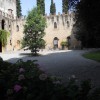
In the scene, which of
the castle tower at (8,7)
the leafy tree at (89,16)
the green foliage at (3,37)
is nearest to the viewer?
the leafy tree at (89,16)

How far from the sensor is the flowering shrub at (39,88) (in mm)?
5117

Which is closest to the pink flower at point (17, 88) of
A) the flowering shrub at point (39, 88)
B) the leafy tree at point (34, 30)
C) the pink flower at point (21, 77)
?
the flowering shrub at point (39, 88)

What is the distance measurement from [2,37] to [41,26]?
13812mm

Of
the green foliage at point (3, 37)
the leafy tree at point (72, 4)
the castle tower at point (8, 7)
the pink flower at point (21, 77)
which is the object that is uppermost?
the castle tower at point (8, 7)

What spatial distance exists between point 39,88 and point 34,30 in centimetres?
3431

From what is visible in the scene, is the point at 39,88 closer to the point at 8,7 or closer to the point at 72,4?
the point at 72,4

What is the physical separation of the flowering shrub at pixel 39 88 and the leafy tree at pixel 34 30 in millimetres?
33109

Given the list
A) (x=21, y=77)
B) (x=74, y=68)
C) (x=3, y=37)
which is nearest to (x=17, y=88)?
(x=21, y=77)

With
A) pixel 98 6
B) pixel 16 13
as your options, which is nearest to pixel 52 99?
pixel 98 6

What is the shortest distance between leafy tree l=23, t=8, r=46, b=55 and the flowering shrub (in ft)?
109

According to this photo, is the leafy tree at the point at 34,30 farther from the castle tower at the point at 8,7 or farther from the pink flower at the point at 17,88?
the pink flower at the point at 17,88

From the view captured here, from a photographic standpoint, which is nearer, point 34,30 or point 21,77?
point 21,77

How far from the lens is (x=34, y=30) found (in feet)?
130

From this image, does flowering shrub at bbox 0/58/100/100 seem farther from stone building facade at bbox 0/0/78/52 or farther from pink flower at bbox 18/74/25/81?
stone building facade at bbox 0/0/78/52
